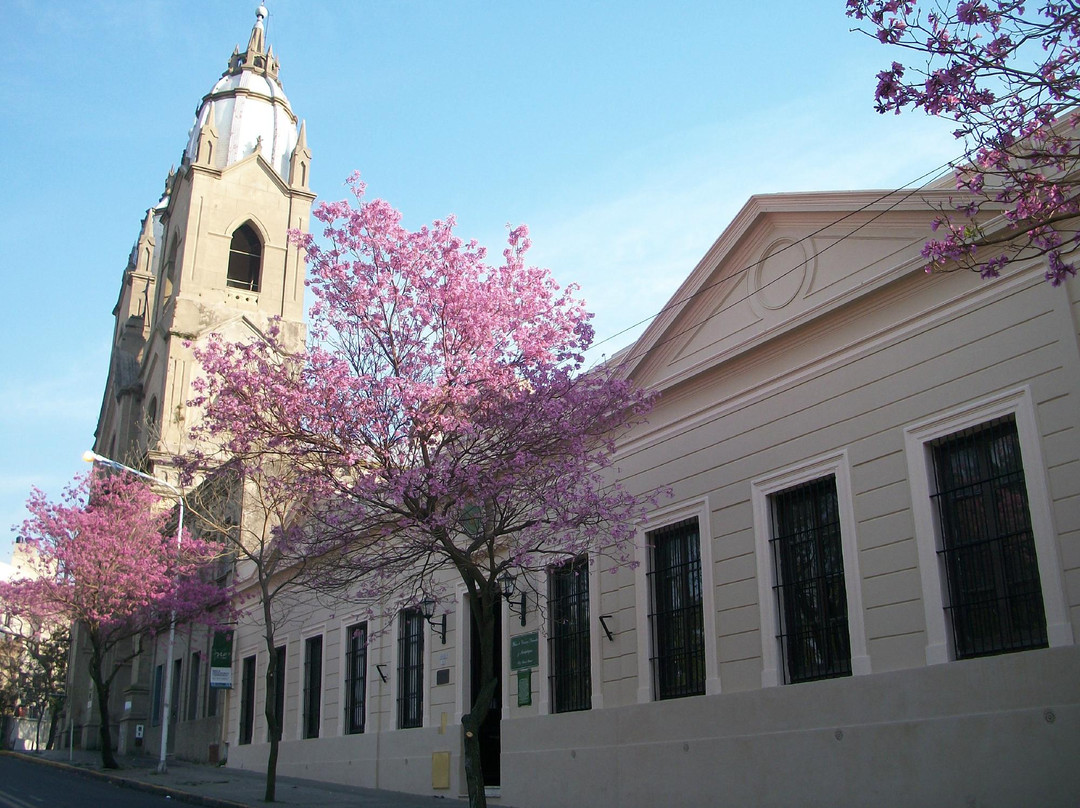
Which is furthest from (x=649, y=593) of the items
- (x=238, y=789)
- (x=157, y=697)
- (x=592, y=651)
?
(x=157, y=697)

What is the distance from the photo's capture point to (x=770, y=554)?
1293cm

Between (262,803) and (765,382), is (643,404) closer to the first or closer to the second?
(765,382)

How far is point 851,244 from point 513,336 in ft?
14.0

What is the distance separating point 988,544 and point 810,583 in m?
2.37

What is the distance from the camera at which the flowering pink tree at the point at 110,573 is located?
27.4m

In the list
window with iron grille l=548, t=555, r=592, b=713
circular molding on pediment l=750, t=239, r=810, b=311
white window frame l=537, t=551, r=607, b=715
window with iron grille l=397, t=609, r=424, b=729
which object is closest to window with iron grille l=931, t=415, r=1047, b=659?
circular molding on pediment l=750, t=239, r=810, b=311

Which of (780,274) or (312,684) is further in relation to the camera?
(312,684)

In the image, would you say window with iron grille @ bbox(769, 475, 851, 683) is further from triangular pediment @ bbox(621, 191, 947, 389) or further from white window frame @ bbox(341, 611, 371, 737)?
white window frame @ bbox(341, 611, 371, 737)

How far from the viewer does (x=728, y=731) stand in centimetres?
1269

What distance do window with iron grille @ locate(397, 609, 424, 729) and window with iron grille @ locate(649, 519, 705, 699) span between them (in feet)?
21.1

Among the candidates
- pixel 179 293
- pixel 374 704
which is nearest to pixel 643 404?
pixel 374 704

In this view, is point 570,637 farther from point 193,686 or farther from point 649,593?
point 193,686

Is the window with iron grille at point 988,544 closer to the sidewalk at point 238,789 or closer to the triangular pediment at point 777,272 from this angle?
the triangular pediment at point 777,272

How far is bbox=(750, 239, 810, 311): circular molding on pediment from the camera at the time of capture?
13375mm
